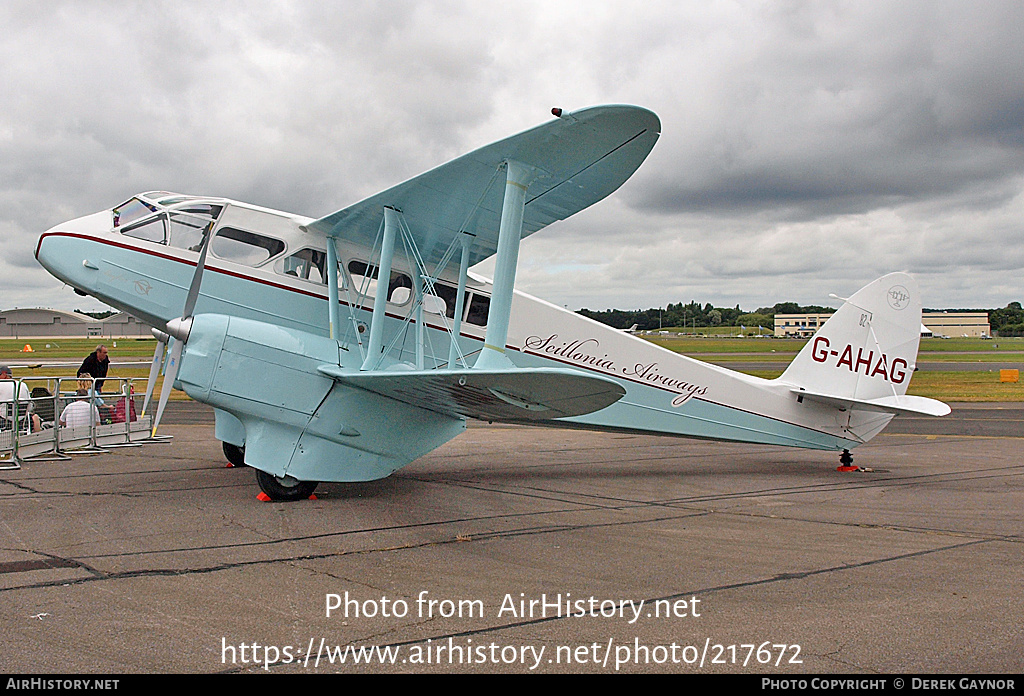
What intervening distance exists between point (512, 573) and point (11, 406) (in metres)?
9.94

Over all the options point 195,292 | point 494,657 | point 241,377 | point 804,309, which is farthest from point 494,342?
point 804,309

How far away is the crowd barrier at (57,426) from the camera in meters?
11.3

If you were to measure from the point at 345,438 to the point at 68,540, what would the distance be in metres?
3.10

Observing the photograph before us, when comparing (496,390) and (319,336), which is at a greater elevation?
(319,336)

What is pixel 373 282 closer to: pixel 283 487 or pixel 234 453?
pixel 283 487

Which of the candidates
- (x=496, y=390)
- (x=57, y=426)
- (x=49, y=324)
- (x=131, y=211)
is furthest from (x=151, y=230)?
(x=49, y=324)

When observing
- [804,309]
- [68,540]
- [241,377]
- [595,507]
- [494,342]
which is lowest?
[68,540]

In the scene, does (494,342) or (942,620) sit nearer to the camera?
(942,620)

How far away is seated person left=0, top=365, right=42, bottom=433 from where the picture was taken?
11574 mm

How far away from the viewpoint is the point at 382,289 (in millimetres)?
8898

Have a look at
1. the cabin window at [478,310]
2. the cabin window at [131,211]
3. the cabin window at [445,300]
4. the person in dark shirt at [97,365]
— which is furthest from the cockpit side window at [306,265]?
the person in dark shirt at [97,365]

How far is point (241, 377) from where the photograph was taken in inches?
334

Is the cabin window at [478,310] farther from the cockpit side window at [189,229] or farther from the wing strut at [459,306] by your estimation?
the cockpit side window at [189,229]
